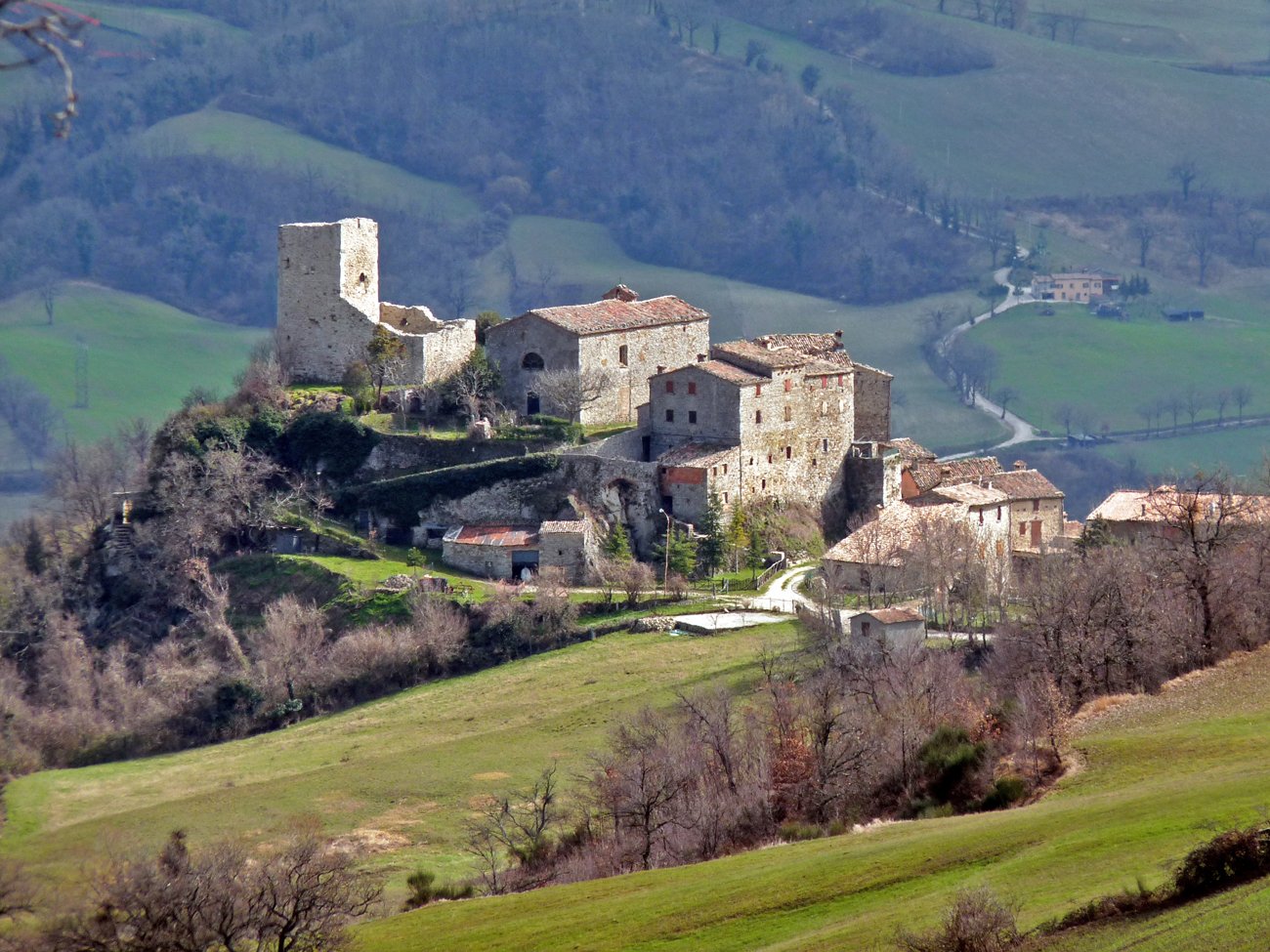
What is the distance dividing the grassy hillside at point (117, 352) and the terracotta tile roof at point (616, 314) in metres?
73.3

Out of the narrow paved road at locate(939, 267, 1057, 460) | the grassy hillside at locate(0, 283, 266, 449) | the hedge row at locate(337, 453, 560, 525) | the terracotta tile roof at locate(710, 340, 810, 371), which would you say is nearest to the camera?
the hedge row at locate(337, 453, 560, 525)

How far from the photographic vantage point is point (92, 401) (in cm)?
15788

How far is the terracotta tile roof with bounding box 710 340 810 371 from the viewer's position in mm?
70250

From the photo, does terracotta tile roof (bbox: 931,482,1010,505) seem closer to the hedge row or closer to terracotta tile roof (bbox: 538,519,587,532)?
terracotta tile roof (bbox: 538,519,587,532)

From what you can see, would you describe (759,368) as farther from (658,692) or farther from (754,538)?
(658,692)

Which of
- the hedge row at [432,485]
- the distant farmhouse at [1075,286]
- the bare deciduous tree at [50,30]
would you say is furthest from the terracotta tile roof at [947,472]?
the distant farmhouse at [1075,286]

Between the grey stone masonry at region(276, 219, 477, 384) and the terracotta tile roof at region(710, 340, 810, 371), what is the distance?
8.71 meters

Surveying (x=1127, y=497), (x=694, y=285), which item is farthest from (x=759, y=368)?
(x=694, y=285)

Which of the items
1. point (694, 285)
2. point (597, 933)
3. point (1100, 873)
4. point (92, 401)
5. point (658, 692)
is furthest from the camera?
point (694, 285)

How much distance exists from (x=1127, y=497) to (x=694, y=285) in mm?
128272

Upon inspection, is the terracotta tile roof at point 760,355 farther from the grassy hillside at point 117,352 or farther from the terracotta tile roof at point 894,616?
the grassy hillside at point 117,352

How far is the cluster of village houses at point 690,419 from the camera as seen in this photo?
66438 mm

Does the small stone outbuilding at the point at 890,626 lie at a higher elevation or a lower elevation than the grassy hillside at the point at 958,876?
higher

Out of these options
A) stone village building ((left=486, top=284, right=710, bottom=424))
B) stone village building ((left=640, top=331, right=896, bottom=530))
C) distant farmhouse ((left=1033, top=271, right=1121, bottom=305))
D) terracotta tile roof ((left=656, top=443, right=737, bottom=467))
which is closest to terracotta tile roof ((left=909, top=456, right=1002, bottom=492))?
stone village building ((left=640, top=331, right=896, bottom=530))
